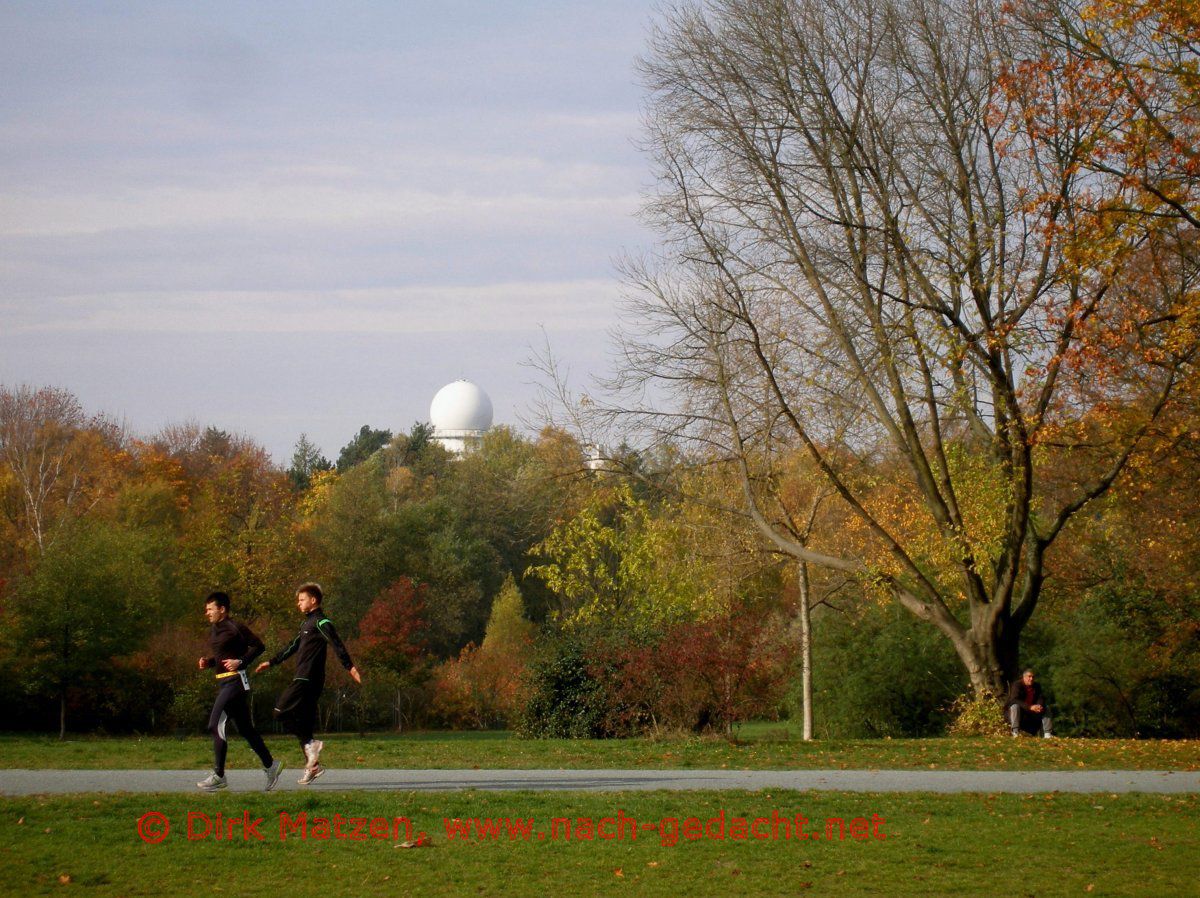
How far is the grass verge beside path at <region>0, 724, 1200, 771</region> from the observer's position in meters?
13.7

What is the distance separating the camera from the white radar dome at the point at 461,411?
86.3 metres

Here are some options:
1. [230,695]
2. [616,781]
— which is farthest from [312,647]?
[616,781]

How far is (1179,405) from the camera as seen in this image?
19234 millimetres

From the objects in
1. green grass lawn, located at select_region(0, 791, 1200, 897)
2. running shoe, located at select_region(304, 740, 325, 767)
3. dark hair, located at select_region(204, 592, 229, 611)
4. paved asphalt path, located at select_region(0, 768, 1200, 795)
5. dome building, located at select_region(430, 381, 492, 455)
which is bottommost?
paved asphalt path, located at select_region(0, 768, 1200, 795)

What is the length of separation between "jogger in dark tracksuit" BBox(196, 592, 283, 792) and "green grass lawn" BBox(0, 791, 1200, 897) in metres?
0.67

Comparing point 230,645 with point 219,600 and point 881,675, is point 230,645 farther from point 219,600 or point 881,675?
point 881,675

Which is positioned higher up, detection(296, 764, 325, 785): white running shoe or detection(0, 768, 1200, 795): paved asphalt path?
detection(296, 764, 325, 785): white running shoe

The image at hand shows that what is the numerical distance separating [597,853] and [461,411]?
259 feet

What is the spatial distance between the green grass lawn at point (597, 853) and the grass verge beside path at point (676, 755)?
11.9 feet

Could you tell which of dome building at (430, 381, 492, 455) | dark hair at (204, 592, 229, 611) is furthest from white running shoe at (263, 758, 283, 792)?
dome building at (430, 381, 492, 455)

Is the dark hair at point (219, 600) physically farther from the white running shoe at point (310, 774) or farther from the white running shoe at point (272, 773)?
the white running shoe at point (310, 774)

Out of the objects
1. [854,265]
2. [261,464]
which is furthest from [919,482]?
[261,464]

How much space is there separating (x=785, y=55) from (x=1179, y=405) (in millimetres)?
9273

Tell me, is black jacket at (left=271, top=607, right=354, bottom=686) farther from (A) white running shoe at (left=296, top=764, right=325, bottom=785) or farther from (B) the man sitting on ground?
(B) the man sitting on ground
